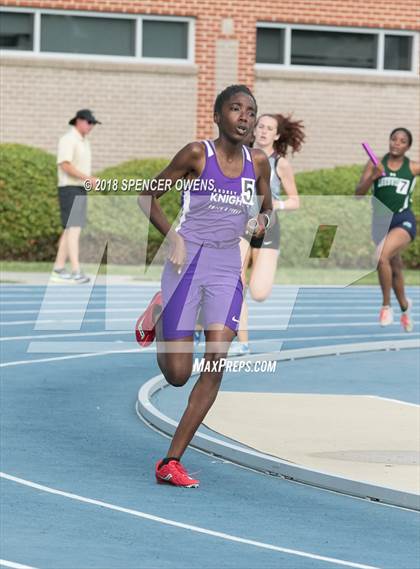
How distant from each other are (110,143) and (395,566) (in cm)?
2287

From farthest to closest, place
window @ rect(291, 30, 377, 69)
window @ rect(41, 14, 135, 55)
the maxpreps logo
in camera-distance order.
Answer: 1. window @ rect(291, 30, 377, 69)
2. window @ rect(41, 14, 135, 55)
3. the maxpreps logo

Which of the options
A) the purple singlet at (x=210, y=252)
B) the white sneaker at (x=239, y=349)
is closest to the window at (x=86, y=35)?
the white sneaker at (x=239, y=349)

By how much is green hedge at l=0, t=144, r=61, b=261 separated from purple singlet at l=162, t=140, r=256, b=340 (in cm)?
1721

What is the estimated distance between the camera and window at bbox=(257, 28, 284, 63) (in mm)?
31172

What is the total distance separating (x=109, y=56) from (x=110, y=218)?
16.8 ft

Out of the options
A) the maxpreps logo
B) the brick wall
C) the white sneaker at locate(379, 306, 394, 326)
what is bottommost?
the white sneaker at locate(379, 306, 394, 326)

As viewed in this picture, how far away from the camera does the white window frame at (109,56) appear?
29.6m

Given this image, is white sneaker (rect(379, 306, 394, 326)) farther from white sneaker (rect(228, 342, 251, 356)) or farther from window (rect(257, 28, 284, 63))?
window (rect(257, 28, 284, 63))

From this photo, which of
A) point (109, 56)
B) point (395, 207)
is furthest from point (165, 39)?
point (395, 207)

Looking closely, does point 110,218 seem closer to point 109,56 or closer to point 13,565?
point 109,56

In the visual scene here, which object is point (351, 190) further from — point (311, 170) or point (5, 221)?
point (5, 221)

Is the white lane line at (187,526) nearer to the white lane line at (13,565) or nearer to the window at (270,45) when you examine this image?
the white lane line at (13,565)

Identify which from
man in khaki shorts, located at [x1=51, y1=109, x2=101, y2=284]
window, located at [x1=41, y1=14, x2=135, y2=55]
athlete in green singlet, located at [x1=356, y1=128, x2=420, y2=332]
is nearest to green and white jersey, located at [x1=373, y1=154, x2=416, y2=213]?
athlete in green singlet, located at [x1=356, y1=128, x2=420, y2=332]

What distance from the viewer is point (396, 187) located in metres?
17.7
